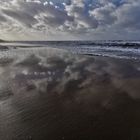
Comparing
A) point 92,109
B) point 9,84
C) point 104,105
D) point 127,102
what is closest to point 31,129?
point 92,109

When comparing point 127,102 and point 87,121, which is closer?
point 87,121

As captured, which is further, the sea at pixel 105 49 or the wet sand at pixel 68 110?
the sea at pixel 105 49

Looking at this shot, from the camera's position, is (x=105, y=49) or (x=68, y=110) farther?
(x=105, y=49)

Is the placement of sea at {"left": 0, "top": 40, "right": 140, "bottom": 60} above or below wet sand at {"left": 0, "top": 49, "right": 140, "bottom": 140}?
below

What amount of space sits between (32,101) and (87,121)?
87.0 inches

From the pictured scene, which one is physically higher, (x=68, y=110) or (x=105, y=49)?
(x=68, y=110)

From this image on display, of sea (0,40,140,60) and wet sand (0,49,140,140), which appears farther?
sea (0,40,140,60)

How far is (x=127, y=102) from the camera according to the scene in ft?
22.7

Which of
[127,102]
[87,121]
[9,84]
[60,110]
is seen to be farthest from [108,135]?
[9,84]

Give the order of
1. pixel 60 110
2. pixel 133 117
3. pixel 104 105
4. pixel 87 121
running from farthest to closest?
1. pixel 104 105
2. pixel 60 110
3. pixel 133 117
4. pixel 87 121

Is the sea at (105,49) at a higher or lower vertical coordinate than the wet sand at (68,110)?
lower

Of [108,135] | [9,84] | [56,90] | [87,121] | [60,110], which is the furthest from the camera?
[9,84]

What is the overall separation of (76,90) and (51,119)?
122 inches

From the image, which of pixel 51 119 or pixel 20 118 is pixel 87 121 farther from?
pixel 20 118
